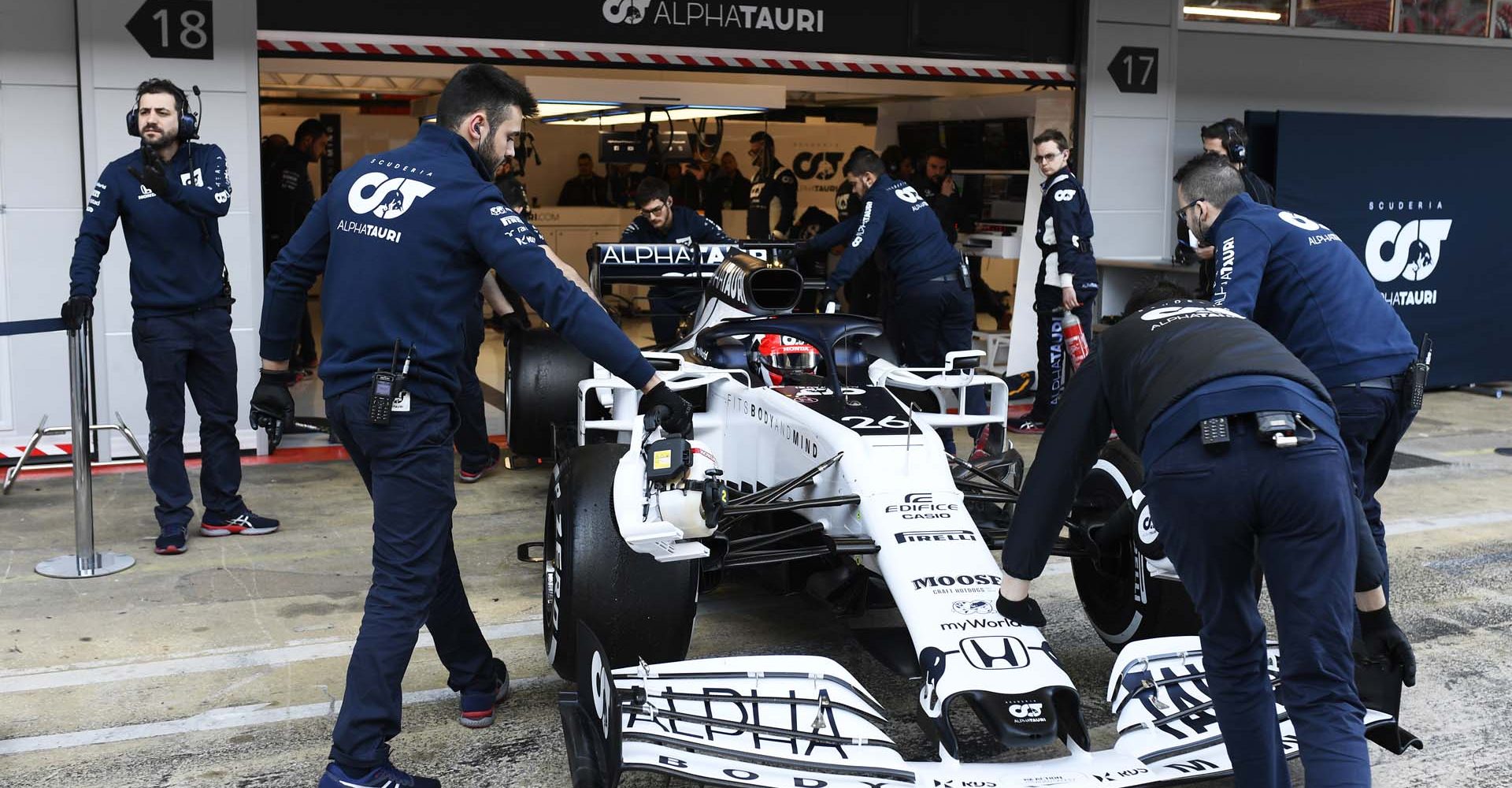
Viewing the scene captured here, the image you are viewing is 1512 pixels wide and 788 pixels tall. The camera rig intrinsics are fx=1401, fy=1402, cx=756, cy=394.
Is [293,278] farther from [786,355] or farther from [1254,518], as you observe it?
[1254,518]

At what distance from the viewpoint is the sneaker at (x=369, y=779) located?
3.49 metres

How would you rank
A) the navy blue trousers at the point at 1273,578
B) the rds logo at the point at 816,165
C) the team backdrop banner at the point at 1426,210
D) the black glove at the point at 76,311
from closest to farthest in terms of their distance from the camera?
1. the navy blue trousers at the point at 1273,578
2. the black glove at the point at 76,311
3. the team backdrop banner at the point at 1426,210
4. the rds logo at the point at 816,165

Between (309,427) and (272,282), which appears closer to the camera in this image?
(272,282)

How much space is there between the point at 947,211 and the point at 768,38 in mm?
2429

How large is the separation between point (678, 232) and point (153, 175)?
2.98 metres

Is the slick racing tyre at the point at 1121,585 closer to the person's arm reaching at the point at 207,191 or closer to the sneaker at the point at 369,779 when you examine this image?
the sneaker at the point at 369,779

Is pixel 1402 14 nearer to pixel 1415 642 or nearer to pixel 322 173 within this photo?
pixel 1415 642

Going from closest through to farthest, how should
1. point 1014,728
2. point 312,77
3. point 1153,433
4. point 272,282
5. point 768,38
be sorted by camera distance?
point 1153,433, point 1014,728, point 272,282, point 768,38, point 312,77

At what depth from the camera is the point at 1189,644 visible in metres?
3.88

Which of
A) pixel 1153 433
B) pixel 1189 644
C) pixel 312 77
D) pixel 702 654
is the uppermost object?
pixel 312 77

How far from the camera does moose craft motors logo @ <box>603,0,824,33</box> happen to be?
8.74 meters

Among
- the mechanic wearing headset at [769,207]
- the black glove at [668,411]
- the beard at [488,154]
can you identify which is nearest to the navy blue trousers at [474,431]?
the beard at [488,154]

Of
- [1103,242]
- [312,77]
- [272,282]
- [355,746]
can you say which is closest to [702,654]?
[355,746]

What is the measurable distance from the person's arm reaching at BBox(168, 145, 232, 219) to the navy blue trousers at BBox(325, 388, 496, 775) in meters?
2.67
